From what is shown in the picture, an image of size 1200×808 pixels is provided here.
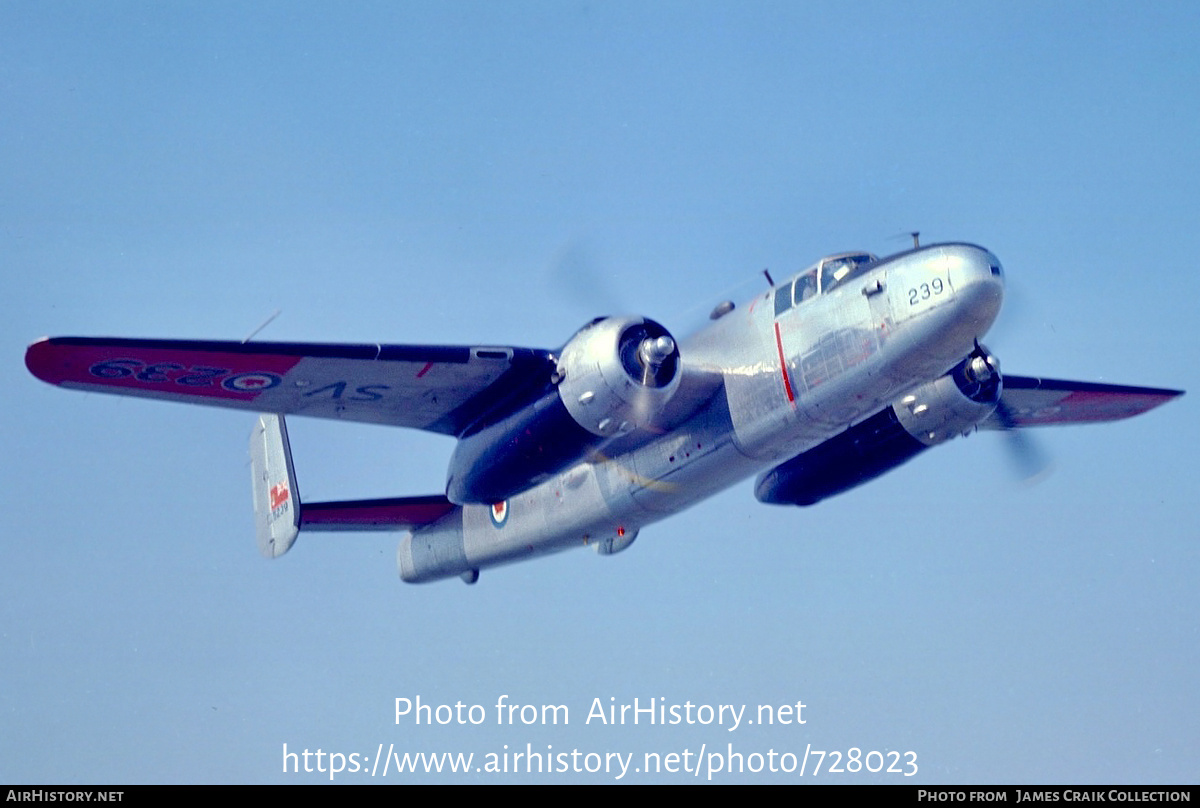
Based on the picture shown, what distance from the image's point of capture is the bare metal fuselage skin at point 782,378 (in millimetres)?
14719

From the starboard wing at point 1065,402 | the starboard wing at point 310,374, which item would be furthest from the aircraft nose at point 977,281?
the starboard wing at point 1065,402

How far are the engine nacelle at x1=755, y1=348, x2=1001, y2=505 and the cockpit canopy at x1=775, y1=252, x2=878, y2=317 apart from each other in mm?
2009

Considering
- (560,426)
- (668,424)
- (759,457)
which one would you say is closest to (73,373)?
(560,426)

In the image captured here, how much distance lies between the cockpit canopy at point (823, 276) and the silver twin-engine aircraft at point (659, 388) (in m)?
0.02

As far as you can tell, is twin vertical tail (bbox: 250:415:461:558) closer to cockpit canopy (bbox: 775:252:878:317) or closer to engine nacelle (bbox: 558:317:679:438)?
engine nacelle (bbox: 558:317:679:438)

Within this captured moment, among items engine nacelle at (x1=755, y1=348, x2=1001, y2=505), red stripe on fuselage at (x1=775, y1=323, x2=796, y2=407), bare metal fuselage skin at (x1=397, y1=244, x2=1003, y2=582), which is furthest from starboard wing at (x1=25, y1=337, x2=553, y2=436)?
engine nacelle at (x1=755, y1=348, x2=1001, y2=505)

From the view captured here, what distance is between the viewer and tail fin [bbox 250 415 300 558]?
22.2m

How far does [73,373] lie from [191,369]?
142 centimetres

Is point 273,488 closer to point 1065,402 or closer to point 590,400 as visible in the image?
point 590,400

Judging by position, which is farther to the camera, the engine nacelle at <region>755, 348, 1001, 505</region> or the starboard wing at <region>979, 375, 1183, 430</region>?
the starboard wing at <region>979, 375, 1183, 430</region>

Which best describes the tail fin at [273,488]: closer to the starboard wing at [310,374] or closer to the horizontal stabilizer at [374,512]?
the horizontal stabilizer at [374,512]

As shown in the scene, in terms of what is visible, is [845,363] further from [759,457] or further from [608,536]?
[608,536]

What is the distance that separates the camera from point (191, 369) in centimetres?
1598

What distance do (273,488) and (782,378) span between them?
38.6 feet
